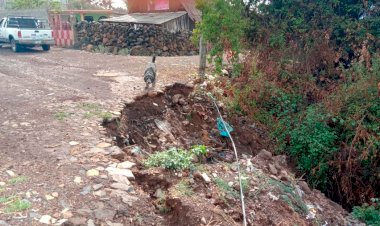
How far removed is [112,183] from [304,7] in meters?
7.01

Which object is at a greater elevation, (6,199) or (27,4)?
(27,4)

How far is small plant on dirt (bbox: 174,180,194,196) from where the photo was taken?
3.47 meters

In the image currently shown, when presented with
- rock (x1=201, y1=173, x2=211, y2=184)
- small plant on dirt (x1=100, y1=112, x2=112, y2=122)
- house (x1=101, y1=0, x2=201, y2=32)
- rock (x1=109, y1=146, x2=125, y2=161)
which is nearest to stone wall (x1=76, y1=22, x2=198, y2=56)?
house (x1=101, y1=0, x2=201, y2=32)

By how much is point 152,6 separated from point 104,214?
15.9m

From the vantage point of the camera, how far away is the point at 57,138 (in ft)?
14.3

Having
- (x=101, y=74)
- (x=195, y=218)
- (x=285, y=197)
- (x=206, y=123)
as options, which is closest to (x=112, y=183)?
(x=195, y=218)

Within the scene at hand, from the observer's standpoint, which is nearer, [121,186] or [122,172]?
[121,186]

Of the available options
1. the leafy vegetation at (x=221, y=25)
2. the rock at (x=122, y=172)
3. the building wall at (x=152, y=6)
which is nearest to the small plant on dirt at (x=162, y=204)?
the rock at (x=122, y=172)

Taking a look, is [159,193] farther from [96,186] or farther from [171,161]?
[96,186]

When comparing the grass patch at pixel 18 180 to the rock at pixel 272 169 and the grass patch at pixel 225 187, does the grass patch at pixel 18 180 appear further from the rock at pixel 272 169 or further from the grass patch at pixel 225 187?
the rock at pixel 272 169

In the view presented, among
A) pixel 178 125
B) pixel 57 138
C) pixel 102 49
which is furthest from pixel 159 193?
pixel 102 49

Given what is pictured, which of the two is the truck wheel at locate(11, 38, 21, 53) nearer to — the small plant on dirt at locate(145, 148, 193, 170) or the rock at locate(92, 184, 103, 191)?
the small plant on dirt at locate(145, 148, 193, 170)

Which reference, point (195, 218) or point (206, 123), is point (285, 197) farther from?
point (206, 123)

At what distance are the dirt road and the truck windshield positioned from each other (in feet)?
16.4
